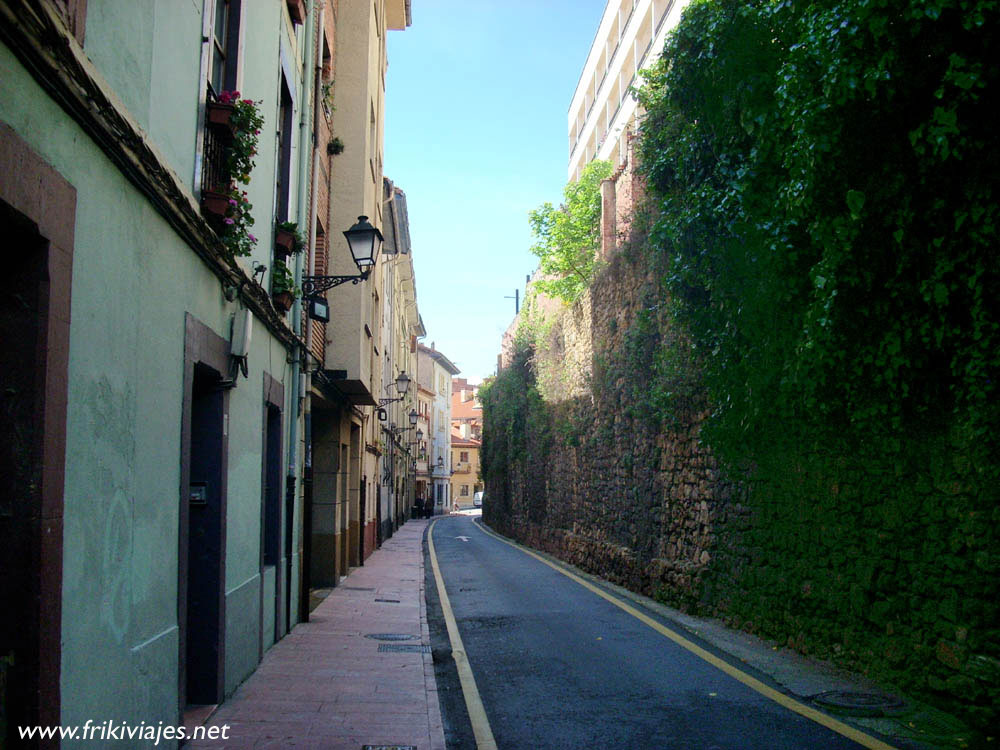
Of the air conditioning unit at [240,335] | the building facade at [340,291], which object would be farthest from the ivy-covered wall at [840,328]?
the building facade at [340,291]

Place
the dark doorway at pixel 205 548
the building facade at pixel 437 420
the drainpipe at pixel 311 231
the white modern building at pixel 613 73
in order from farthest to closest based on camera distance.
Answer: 1. the building facade at pixel 437 420
2. the white modern building at pixel 613 73
3. the drainpipe at pixel 311 231
4. the dark doorway at pixel 205 548

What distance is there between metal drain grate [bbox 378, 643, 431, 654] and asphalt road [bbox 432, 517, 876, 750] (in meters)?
0.50

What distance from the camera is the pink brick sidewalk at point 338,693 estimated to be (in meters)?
5.84

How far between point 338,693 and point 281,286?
4.27 metres

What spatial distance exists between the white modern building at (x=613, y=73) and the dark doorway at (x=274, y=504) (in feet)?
76.7

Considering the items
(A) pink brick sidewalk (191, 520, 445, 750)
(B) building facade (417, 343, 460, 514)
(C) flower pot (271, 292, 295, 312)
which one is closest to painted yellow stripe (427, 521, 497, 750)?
(A) pink brick sidewalk (191, 520, 445, 750)

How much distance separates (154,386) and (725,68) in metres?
6.81

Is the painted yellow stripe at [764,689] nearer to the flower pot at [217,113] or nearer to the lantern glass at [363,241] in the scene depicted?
the lantern glass at [363,241]

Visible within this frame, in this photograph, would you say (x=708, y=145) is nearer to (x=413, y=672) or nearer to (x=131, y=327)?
(x=413, y=672)

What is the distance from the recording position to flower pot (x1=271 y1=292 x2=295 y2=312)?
9.30 m

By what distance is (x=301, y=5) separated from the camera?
1042 centimetres

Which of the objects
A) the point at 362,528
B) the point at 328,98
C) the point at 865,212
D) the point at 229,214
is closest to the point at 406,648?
the point at 229,214

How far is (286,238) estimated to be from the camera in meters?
9.52

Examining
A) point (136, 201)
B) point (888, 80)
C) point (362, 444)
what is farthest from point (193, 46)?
point (362, 444)
